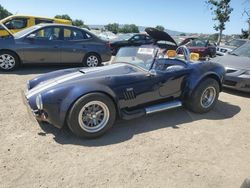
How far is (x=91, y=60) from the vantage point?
9352 millimetres

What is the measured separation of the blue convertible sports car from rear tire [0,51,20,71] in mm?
3896

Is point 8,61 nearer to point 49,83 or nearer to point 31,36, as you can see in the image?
point 31,36

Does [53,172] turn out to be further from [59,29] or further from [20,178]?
[59,29]

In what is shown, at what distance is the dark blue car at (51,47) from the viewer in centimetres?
805

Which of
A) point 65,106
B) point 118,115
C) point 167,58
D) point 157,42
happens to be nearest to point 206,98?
point 167,58

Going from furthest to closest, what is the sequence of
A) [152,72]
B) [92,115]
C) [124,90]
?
[152,72], [124,90], [92,115]

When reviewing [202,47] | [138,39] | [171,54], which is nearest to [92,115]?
[171,54]

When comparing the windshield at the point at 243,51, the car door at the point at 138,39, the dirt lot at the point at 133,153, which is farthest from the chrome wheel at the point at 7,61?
the car door at the point at 138,39

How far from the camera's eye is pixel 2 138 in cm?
399

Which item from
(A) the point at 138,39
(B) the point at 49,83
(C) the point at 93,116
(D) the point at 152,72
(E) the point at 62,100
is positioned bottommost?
(C) the point at 93,116

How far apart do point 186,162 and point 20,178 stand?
82.6 inches

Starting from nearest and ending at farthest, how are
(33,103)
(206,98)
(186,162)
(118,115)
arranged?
(186,162) < (33,103) < (118,115) < (206,98)

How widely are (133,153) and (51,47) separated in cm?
576

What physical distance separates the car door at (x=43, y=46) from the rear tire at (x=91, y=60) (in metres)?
0.94
